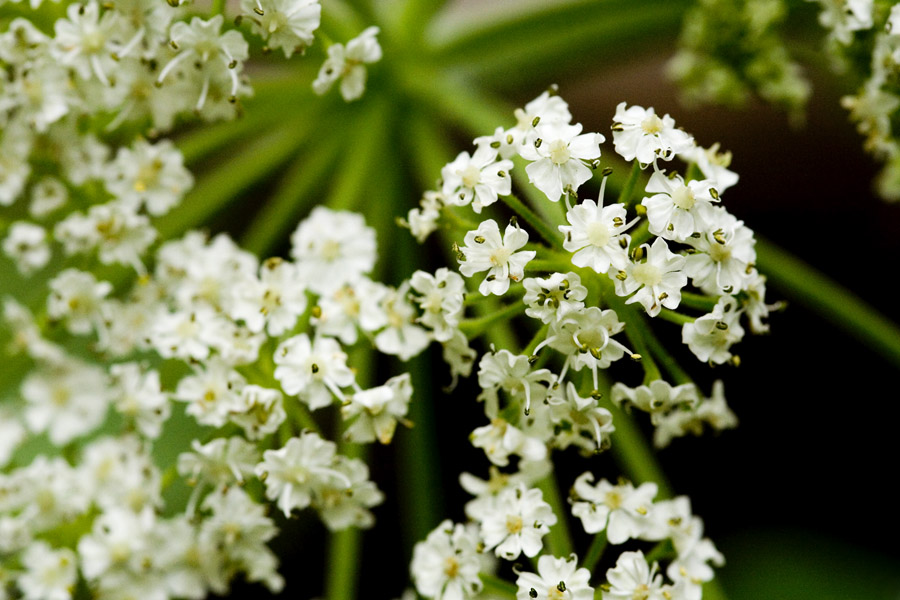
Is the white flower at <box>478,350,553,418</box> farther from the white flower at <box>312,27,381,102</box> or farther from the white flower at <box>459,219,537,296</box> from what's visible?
the white flower at <box>312,27,381,102</box>

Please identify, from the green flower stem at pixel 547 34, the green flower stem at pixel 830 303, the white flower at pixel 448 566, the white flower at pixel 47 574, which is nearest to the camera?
the white flower at pixel 448 566

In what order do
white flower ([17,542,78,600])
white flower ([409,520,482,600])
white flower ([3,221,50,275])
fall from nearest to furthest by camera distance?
white flower ([409,520,482,600]) → white flower ([17,542,78,600]) → white flower ([3,221,50,275])

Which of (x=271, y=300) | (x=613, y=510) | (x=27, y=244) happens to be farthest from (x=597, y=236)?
(x=27, y=244)

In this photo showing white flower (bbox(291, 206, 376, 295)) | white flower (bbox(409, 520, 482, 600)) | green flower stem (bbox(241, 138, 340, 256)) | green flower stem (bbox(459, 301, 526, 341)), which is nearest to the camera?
green flower stem (bbox(459, 301, 526, 341))

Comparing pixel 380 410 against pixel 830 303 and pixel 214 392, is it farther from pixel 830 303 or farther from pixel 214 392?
pixel 830 303

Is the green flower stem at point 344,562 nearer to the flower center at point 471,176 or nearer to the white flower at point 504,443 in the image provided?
the white flower at point 504,443

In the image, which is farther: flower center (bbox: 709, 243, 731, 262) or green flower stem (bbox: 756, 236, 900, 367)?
green flower stem (bbox: 756, 236, 900, 367)

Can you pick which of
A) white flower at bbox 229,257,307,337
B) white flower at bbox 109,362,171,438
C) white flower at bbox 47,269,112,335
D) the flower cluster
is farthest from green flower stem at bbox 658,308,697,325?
white flower at bbox 47,269,112,335

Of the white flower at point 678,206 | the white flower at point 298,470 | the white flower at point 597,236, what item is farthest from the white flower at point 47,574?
the white flower at point 678,206
